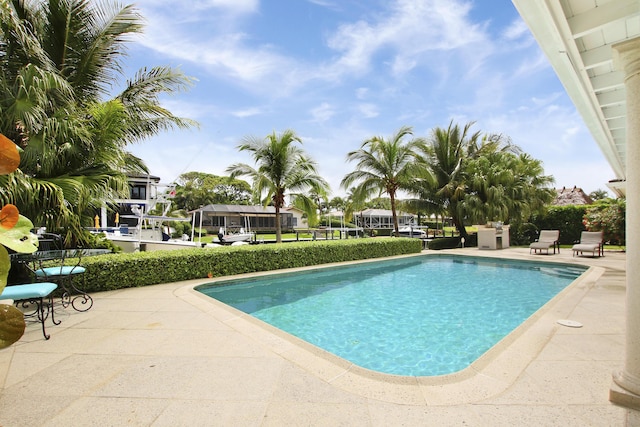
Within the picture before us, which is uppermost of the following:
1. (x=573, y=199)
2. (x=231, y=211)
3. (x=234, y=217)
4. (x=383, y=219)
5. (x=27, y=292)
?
(x=573, y=199)

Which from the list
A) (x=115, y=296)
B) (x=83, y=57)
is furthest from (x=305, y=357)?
(x=83, y=57)

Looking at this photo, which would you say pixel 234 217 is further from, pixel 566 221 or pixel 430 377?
pixel 430 377

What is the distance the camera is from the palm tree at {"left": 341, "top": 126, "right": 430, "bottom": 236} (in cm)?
1636

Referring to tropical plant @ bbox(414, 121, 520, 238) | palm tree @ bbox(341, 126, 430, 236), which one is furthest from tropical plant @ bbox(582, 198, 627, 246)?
palm tree @ bbox(341, 126, 430, 236)

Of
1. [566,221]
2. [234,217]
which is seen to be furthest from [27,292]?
[234,217]

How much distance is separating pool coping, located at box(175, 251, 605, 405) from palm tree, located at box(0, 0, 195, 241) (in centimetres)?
376

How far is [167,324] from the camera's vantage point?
4.65m

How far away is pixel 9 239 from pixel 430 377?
10.9 feet

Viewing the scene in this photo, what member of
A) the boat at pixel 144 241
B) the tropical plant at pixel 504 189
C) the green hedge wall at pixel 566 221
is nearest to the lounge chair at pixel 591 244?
the tropical plant at pixel 504 189

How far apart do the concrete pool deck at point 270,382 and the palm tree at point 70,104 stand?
98.4 inches

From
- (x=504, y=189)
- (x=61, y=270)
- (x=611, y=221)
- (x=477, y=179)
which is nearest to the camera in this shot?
(x=61, y=270)

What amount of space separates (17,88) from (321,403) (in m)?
7.38

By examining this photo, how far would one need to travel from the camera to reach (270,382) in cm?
295

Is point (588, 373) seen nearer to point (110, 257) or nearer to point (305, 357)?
point (305, 357)
